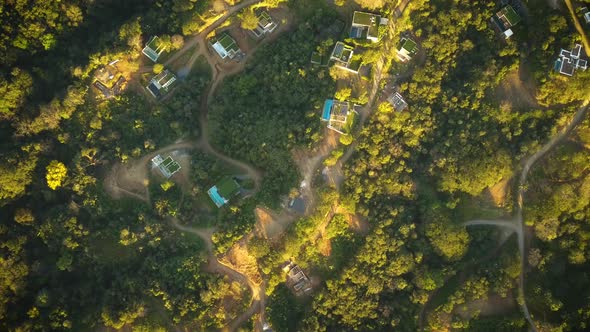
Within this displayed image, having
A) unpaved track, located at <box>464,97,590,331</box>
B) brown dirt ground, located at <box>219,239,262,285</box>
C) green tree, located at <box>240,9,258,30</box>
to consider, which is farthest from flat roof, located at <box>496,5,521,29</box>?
brown dirt ground, located at <box>219,239,262,285</box>

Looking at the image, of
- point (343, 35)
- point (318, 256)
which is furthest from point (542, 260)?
point (343, 35)

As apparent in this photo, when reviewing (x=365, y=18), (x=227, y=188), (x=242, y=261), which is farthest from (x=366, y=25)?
(x=242, y=261)

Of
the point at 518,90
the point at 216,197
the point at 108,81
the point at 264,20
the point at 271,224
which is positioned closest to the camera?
the point at 518,90

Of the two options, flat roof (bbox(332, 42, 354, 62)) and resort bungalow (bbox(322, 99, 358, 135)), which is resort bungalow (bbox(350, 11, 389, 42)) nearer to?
flat roof (bbox(332, 42, 354, 62))

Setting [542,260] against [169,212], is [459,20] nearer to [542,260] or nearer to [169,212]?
[542,260]

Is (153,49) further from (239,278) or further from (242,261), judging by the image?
(239,278)

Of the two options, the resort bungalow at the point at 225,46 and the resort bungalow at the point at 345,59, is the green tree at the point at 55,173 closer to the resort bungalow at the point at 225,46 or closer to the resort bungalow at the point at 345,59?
the resort bungalow at the point at 225,46
